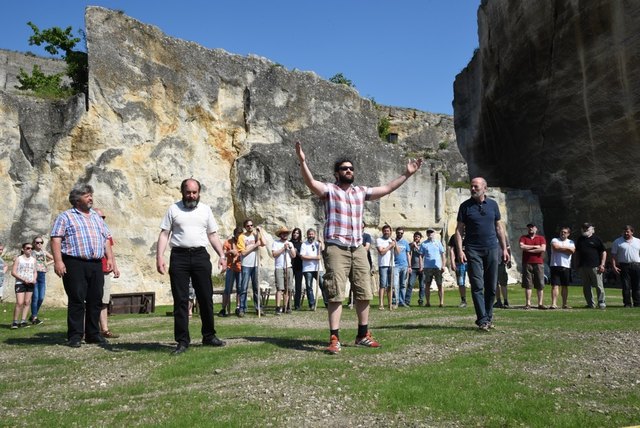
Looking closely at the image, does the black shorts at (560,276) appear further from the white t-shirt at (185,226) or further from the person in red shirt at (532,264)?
the white t-shirt at (185,226)

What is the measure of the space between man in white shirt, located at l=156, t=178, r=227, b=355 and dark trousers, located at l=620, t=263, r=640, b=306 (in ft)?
33.6

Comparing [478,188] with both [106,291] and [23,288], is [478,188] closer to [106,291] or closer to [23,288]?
[106,291]

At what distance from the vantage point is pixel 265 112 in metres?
21.1

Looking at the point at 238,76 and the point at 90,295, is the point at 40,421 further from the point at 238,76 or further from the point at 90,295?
the point at 238,76

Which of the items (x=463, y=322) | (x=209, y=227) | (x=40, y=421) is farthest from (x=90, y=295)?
(x=463, y=322)

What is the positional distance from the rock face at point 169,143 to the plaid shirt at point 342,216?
40.9ft

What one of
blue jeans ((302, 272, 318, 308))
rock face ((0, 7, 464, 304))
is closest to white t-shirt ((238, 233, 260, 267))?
blue jeans ((302, 272, 318, 308))

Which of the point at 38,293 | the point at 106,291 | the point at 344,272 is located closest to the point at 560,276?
the point at 344,272

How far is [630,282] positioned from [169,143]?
46.4ft

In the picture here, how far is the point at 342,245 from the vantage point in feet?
21.1

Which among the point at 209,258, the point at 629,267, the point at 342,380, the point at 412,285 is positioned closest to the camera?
the point at 342,380

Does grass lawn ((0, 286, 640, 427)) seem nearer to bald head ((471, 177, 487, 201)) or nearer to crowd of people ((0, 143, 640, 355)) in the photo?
crowd of people ((0, 143, 640, 355))

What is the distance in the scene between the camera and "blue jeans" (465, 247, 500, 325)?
788 centimetres

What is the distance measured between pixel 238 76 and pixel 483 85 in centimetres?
1597
